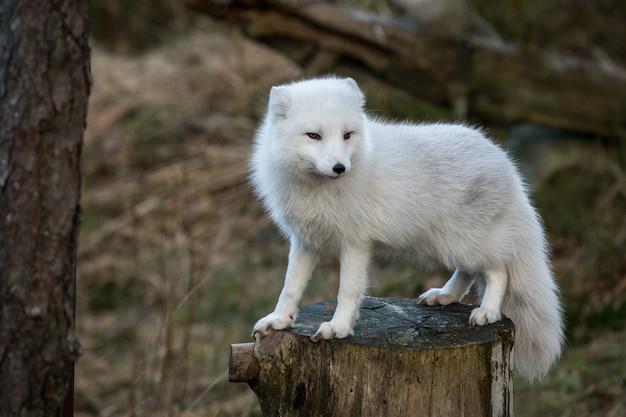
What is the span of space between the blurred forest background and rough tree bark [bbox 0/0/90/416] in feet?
5.59

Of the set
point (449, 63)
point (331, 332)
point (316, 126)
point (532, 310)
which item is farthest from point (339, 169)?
point (449, 63)

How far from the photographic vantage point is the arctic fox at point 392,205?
3.22 metres

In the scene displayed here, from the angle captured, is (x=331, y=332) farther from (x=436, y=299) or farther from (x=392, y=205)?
(x=436, y=299)

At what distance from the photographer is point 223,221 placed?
8234mm

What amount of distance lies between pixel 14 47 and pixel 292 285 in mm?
1495

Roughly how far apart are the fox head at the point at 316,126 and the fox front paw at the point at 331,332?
56 centimetres

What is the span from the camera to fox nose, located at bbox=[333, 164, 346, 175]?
3.04 metres

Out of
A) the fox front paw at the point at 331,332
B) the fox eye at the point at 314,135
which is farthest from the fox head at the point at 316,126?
the fox front paw at the point at 331,332

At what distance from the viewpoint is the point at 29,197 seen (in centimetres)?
245

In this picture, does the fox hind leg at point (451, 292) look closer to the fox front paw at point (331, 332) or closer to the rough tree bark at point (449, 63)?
the fox front paw at point (331, 332)

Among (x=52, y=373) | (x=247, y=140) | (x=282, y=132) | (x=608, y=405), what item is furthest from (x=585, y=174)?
(x=52, y=373)

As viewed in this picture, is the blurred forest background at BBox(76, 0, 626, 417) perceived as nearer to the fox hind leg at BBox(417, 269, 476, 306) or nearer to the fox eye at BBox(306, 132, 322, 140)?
the fox hind leg at BBox(417, 269, 476, 306)

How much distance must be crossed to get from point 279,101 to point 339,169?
424mm

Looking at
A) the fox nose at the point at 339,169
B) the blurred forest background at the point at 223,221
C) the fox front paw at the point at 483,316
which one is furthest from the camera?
the blurred forest background at the point at 223,221
